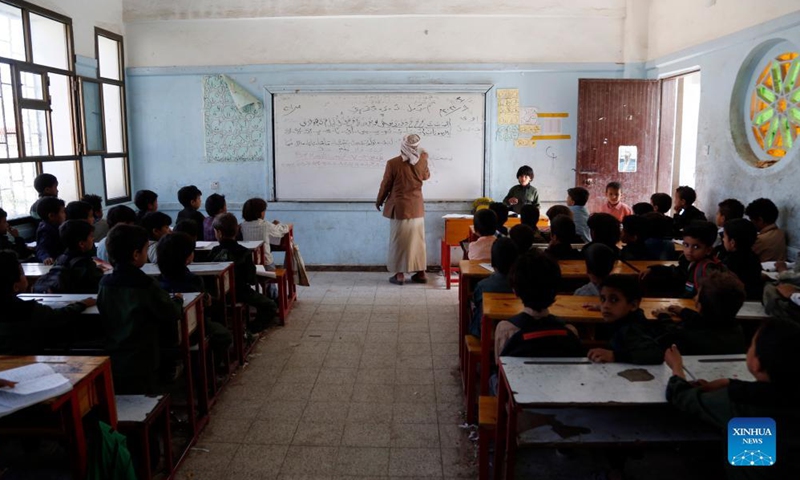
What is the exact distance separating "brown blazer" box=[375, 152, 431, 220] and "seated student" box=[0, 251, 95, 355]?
3707 millimetres

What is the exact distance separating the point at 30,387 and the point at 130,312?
733 mm

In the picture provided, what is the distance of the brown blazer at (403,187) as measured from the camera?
599 centimetres

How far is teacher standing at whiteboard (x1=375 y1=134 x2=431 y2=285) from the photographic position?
5.98 m

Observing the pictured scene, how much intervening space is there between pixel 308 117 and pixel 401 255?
6.39 feet

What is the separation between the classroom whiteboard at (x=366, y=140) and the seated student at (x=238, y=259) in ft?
8.98

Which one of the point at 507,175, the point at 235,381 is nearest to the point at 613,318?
the point at 235,381

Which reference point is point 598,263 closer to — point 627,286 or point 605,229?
point 627,286

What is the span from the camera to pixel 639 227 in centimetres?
389

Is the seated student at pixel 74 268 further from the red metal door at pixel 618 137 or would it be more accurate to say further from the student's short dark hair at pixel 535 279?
the red metal door at pixel 618 137

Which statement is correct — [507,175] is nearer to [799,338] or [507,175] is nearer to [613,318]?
[613,318]

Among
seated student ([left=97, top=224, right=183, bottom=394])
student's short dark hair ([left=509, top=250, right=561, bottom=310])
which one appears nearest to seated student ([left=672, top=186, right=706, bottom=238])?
student's short dark hair ([left=509, top=250, right=561, bottom=310])

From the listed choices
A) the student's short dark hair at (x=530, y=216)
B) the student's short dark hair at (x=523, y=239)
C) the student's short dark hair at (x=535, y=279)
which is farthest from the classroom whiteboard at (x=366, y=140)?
the student's short dark hair at (x=535, y=279)

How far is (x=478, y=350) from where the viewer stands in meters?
3.00

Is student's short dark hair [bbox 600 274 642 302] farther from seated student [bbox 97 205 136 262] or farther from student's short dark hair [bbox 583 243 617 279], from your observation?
seated student [bbox 97 205 136 262]
